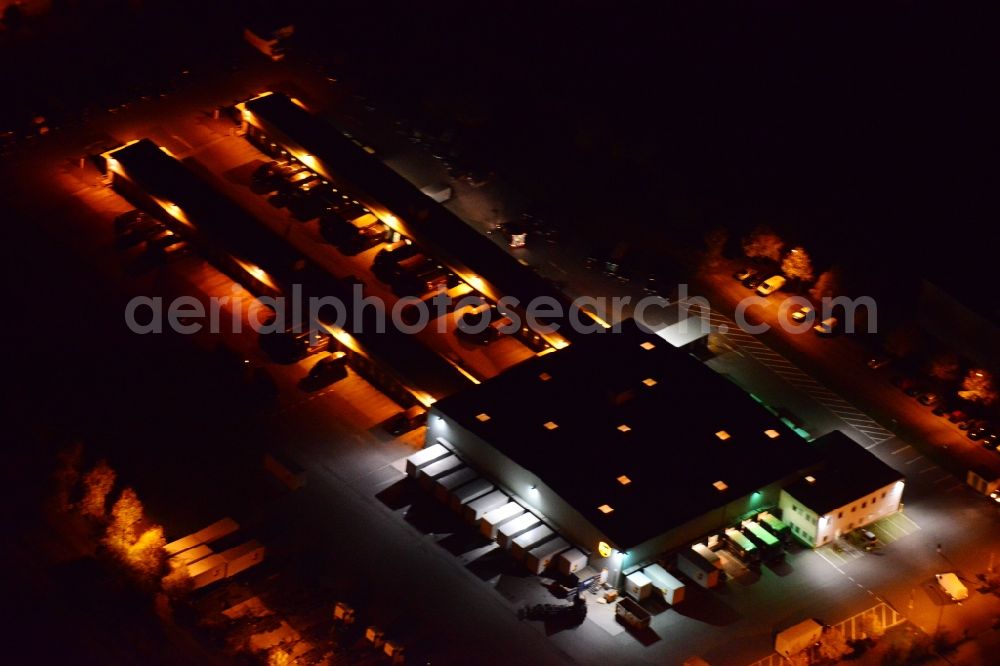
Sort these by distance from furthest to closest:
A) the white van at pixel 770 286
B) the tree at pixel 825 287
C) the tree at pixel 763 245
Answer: the tree at pixel 763 245 < the white van at pixel 770 286 < the tree at pixel 825 287

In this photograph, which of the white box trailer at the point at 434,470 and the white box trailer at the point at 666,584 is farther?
the white box trailer at the point at 434,470

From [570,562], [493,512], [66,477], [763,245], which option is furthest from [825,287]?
[66,477]

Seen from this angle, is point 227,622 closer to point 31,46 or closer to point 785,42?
point 31,46

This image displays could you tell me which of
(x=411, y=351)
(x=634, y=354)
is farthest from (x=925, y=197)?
(x=411, y=351)

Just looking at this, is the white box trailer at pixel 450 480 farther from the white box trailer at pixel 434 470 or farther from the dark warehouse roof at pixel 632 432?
the dark warehouse roof at pixel 632 432

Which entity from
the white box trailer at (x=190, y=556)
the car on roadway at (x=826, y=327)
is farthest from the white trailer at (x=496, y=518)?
the car on roadway at (x=826, y=327)

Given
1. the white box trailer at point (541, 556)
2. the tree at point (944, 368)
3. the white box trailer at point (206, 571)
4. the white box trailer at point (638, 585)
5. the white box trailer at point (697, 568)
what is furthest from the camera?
the tree at point (944, 368)
